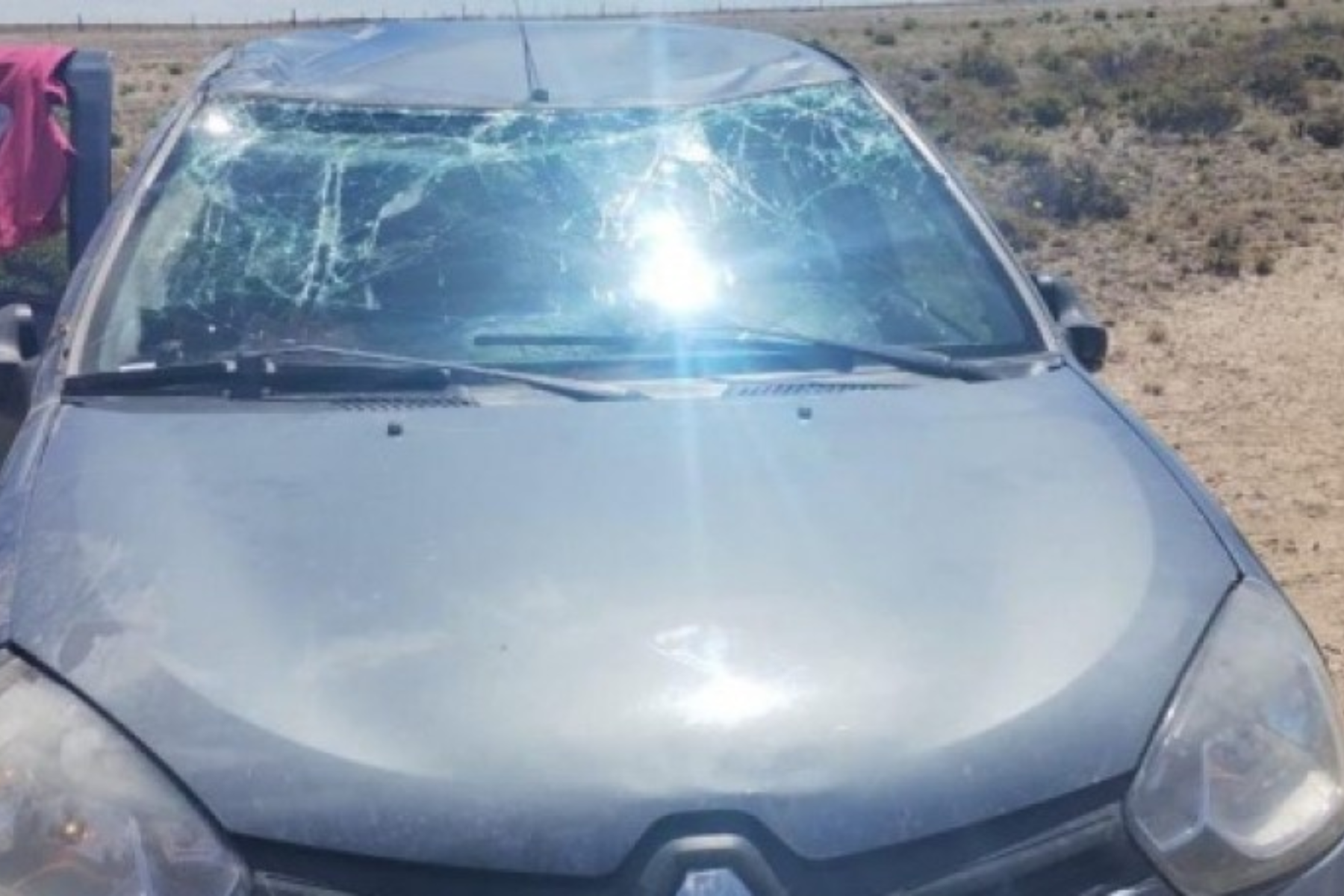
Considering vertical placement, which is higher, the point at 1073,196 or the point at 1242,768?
the point at 1242,768

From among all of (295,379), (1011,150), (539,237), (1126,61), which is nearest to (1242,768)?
(295,379)

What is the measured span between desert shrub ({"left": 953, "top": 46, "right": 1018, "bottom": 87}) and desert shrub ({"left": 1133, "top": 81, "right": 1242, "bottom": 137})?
9.48 metres

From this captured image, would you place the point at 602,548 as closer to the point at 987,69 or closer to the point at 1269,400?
the point at 1269,400

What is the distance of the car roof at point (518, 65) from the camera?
14.9 ft

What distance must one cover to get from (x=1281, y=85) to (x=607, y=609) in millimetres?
22630

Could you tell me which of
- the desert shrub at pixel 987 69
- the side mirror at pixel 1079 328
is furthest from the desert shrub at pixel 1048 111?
the side mirror at pixel 1079 328

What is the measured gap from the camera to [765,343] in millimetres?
3799

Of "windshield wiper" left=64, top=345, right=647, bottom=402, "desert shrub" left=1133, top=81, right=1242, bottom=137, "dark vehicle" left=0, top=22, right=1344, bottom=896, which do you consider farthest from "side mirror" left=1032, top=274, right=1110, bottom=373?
"desert shrub" left=1133, top=81, right=1242, bottom=137

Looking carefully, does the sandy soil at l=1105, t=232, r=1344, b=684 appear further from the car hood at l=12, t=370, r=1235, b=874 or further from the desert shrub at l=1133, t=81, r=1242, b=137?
the desert shrub at l=1133, t=81, r=1242, b=137

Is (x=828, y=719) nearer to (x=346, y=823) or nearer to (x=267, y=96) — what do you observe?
(x=346, y=823)

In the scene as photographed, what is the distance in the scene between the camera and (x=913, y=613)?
284 cm

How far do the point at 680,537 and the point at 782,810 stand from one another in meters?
0.61

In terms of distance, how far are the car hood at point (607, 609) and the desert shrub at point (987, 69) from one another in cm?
3010

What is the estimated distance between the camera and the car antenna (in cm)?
451
